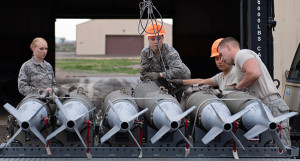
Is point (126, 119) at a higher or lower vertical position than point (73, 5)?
lower

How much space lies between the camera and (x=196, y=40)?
80.8 feet

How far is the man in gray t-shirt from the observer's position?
224 inches

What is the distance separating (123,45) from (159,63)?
215 feet

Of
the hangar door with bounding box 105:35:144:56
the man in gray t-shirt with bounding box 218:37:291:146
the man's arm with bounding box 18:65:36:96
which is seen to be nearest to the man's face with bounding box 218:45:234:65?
the man in gray t-shirt with bounding box 218:37:291:146

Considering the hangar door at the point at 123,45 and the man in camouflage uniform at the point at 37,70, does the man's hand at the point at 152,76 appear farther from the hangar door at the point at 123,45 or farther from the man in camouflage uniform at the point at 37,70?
the hangar door at the point at 123,45

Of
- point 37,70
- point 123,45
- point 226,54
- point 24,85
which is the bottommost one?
point 24,85

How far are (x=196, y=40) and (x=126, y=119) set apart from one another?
66.4 feet

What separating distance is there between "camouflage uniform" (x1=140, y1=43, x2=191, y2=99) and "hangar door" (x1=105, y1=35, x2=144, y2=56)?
208ft

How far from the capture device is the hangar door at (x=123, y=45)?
71225 millimetres

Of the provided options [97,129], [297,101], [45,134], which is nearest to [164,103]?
[97,129]

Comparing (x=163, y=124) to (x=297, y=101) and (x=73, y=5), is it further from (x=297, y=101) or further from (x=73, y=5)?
(x=73, y=5)

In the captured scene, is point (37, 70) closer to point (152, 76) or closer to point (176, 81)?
point (152, 76)

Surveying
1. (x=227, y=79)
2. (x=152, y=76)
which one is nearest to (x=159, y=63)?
(x=152, y=76)

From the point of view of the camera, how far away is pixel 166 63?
7.34m
